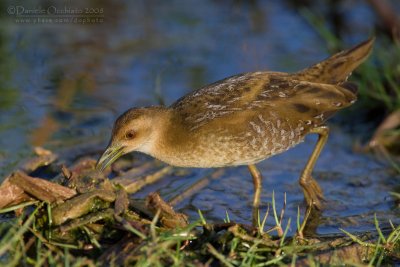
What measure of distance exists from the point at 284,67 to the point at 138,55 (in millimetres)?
1849

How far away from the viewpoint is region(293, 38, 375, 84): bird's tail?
633cm

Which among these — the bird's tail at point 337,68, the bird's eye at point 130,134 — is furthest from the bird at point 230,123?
the bird's tail at point 337,68

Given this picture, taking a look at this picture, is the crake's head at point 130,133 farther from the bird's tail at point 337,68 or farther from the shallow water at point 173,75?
the bird's tail at point 337,68

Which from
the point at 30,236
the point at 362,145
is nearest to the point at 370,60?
the point at 362,145

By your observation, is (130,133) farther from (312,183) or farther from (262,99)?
(312,183)

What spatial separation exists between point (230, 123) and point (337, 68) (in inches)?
46.5

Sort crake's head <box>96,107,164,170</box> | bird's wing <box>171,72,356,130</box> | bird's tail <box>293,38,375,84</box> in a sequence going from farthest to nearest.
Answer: bird's tail <box>293,38,375,84</box>
bird's wing <box>171,72,356,130</box>
crake's head <box>96,107,164,170</box>

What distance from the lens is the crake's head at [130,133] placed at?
560 cm

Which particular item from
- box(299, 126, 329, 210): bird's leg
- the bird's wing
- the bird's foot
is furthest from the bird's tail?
the bird's foot

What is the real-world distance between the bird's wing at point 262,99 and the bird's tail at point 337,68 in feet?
0.39

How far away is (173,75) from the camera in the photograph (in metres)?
9.39

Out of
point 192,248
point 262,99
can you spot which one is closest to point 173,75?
point 262,99

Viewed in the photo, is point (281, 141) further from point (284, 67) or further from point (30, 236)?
point (284, 67)

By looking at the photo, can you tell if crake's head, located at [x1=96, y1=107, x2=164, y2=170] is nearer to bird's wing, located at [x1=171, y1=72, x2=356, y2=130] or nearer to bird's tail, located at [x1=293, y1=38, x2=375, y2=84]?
bird's wing, located at [x1=171, y1=72, x2=356, y2=130]
